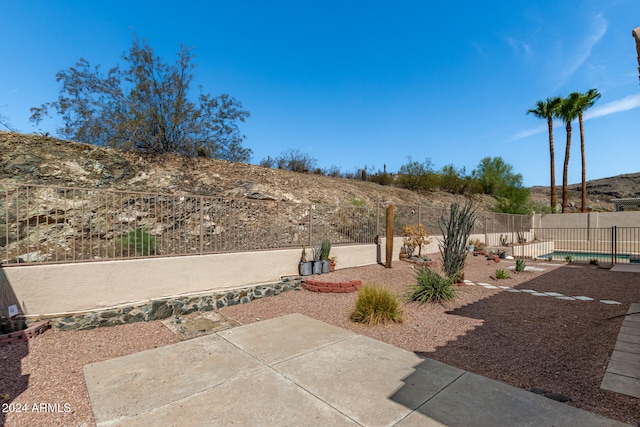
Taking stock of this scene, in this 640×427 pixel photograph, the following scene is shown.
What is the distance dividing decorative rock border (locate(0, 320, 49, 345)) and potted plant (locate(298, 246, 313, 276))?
5290 mm

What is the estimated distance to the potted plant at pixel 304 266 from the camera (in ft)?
28.2

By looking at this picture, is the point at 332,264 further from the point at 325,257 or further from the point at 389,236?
the point at 389,236

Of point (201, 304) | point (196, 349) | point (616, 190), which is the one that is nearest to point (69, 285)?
point (201, 304)

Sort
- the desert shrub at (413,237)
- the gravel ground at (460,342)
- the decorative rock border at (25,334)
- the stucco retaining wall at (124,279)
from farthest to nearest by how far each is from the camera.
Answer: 1. the desert shrub at (413,237)
2. the stucco retaining wall at (124,279)
3. the decorative rock border at (25,334)
4. the gravel ground at (460,342)

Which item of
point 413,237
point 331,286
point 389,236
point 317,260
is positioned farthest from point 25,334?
point 413,237

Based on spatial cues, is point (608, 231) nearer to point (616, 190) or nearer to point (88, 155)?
point (88, 155)

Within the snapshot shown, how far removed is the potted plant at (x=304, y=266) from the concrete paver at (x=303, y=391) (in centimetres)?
418

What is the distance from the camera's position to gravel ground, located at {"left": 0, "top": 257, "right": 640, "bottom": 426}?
3.01m

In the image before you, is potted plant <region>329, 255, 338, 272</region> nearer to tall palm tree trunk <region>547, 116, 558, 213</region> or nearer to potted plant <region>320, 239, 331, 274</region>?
potted plant <region>320, 239, 331, 274</region>

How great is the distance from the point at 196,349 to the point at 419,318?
Result: 149 inches

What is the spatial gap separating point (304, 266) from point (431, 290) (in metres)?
3.36

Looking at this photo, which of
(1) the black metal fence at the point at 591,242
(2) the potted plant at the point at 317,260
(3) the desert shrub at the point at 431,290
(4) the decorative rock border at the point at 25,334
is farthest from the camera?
(1) the black metal fence at the point at 591,242

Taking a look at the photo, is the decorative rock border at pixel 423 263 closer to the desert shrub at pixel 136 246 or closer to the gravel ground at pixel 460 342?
the gravel ground at pixel 460 342

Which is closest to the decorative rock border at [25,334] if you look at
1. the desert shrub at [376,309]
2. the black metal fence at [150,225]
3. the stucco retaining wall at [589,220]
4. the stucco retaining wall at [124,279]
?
the stucco retaining wall at [124,279]
